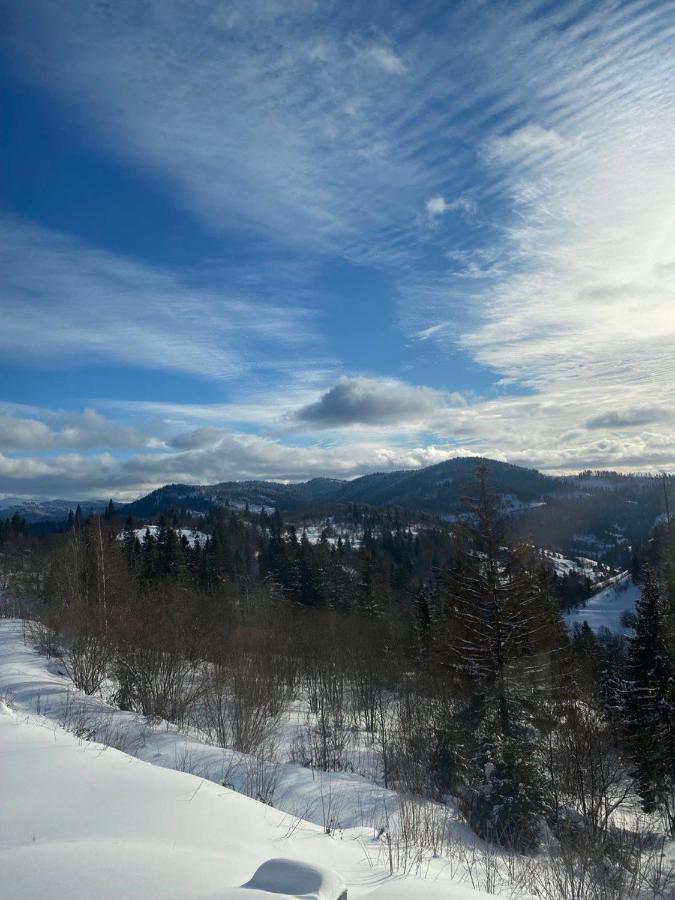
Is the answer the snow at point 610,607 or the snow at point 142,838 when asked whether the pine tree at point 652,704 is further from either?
the snow at point 610,607

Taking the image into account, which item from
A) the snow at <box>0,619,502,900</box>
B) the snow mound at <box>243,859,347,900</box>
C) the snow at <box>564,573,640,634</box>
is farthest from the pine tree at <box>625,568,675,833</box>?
the snow at <box>564,573,640,634</box>

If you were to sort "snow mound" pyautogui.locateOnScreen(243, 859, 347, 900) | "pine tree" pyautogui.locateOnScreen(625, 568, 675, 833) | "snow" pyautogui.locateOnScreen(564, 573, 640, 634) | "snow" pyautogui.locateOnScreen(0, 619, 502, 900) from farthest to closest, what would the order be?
"snow" pyautogui.locateOnScreen(564, 573, 640, 634), "pine tree" pyautogui.locateOnScreen(625, 568, 675, 833), "snow" pyautogui.locateOnScreen(0, 619, 502, 900), "snow mound" pyautogui.locateOnScreen(243, 859, 347, 900)

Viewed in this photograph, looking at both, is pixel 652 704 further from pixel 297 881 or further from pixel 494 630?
pixel 297 881

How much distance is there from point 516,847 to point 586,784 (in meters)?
6.67

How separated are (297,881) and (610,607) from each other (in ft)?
468

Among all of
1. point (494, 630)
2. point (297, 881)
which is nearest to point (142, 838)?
point (297, 881)

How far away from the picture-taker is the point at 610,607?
12888 centimetres

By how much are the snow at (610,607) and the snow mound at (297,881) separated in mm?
116663

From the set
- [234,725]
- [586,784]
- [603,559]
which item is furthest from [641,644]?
[603,559]

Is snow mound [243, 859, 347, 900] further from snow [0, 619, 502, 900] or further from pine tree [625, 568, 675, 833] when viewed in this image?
pine tree [625, 568, 675, 833]

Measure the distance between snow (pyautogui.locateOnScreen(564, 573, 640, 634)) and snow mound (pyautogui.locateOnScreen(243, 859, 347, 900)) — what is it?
117 m

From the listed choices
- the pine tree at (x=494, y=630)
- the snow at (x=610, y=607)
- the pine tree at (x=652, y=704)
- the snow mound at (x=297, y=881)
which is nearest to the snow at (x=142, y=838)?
the snow mound at (x=297, y=881)

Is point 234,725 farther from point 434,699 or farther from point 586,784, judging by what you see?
point 434,699

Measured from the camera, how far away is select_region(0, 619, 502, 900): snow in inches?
162
